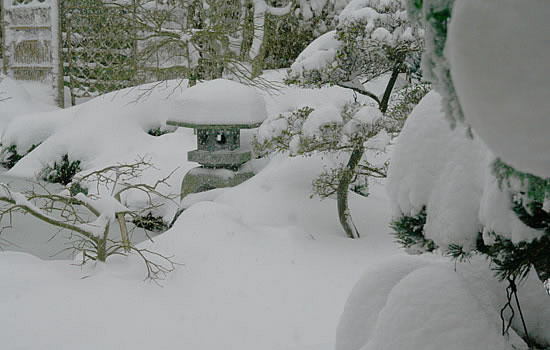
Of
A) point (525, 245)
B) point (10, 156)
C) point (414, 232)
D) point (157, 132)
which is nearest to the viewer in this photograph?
point (525, 245)

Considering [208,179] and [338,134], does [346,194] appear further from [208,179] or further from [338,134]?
[208,179]

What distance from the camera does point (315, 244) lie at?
3668 millimetres

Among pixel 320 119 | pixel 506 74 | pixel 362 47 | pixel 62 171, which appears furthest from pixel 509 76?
pixel 62 171

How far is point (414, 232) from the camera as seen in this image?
107 centimetres

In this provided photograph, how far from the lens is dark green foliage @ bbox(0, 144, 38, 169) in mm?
7215

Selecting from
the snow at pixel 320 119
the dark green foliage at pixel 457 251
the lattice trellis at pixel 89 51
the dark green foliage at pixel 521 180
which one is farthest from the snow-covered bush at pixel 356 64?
the lattice trellis at pixel 89 51

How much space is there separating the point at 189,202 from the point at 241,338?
2.07 meters

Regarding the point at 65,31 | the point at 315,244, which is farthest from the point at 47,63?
the point at 315,244

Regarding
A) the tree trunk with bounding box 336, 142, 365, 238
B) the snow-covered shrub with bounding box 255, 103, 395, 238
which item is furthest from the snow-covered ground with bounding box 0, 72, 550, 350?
the snow-covered shrub with bounding box 255, 103, 395, 238

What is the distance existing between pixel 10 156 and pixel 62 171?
1.24 meters

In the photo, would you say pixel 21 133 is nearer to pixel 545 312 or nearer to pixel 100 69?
pixel 100 69

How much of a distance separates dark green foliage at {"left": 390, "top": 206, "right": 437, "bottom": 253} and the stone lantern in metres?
3.26

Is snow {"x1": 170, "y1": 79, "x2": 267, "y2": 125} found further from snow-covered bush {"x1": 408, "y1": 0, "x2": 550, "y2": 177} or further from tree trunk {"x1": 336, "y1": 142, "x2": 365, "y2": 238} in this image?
snow-covered bush {"x1": 408, "y1": 0, "x2": 550, "y2": 177}

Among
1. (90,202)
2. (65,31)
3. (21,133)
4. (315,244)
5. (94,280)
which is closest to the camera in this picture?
(94,280)
